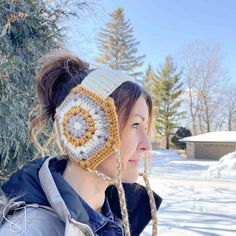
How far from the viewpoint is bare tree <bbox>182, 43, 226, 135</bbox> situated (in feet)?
78.0

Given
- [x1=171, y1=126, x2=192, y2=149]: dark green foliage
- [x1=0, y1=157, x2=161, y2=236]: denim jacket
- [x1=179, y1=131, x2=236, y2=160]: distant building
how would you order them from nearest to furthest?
[x1=0, y1=157, x2=161, y2=236]: denim jacket < [x1=179, y1=131, x2=236, y2=160]: distant building < [x1=171, y1=126, x2=192, y2=149]: dark green foliage

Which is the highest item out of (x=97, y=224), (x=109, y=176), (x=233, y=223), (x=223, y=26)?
(x=223, y=26)

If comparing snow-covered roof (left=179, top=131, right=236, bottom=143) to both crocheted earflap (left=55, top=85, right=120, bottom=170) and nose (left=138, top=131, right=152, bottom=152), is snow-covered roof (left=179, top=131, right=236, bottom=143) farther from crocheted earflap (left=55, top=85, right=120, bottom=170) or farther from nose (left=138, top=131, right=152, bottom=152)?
crocheted earflap (left=55, top=85, right=120, bottom=170)

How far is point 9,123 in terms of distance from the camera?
265 cm

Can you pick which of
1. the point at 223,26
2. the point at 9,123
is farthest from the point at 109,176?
the point at 223,26

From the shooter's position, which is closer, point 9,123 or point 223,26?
point 9,123

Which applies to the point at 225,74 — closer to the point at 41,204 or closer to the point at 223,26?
the point at 223,26

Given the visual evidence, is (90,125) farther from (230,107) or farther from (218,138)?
(230,107)

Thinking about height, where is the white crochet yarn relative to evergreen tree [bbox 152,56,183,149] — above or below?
above

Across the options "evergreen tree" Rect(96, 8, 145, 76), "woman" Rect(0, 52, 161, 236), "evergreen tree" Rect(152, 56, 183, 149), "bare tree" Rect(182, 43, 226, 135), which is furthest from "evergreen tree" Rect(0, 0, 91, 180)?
"evergreen tree" Rect(96, 8, 145, 76)

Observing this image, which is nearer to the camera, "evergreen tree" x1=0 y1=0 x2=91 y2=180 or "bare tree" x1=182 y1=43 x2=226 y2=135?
"evergreen tree" x1=0 y1=0 x2=91 y2=180

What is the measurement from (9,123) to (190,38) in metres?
23.6

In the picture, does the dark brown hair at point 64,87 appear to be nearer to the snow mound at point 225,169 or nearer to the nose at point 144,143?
the nose at point 144,143

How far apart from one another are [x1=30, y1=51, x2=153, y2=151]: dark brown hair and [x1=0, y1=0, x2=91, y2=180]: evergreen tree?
160 centimetres
